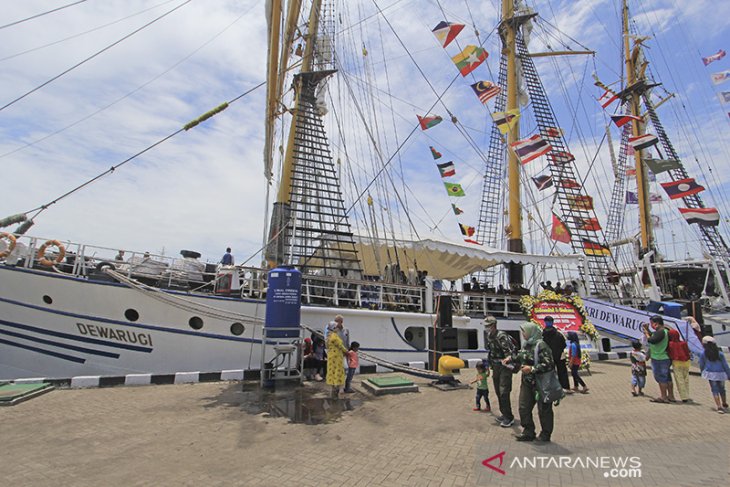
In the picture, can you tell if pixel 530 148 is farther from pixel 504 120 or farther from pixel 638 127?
pixel 638 127

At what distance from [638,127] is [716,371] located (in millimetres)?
25688

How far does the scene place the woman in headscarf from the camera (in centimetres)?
725

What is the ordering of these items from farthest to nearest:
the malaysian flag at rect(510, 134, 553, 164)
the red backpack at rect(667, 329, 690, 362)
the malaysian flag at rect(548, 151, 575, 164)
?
the malaysian flag at rect(548, 151, 575, 164) < the malaysian flag at rect(510, 134, 553, 164) < the red backpack at rect(667, 329, 690, 362)

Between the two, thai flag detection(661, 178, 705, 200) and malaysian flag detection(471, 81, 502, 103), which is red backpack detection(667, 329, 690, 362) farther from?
thai flag detection(661, 178, 705, 200)

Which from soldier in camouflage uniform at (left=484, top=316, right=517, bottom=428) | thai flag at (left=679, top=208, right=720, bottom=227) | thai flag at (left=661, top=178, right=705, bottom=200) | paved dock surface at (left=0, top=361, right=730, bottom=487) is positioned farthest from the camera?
thai flag at (left=661, top=178, right=705, bottom=200)

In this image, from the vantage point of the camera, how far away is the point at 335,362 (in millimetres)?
7301

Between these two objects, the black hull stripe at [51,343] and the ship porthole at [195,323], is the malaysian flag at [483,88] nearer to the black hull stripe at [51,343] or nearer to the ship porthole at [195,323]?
the ship porthole at [195,323]

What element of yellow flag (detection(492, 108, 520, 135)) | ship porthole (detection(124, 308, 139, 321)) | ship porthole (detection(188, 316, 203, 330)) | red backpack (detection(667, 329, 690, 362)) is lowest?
red backpack (detection(667, 329, 690, 362))

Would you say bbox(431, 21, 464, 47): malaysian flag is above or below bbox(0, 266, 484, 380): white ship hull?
above

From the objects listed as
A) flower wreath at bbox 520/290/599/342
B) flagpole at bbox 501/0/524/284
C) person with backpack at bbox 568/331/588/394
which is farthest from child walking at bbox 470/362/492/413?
flagpole at bbox 501/0/524/284

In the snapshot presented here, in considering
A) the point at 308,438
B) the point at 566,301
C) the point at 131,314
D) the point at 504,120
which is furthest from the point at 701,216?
the point at 131,314

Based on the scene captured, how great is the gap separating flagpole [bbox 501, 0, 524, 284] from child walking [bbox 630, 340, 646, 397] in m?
9.82

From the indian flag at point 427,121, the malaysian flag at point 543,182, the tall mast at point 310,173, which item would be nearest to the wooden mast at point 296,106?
the tall mast at point 310,173

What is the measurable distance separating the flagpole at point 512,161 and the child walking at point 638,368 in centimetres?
982
